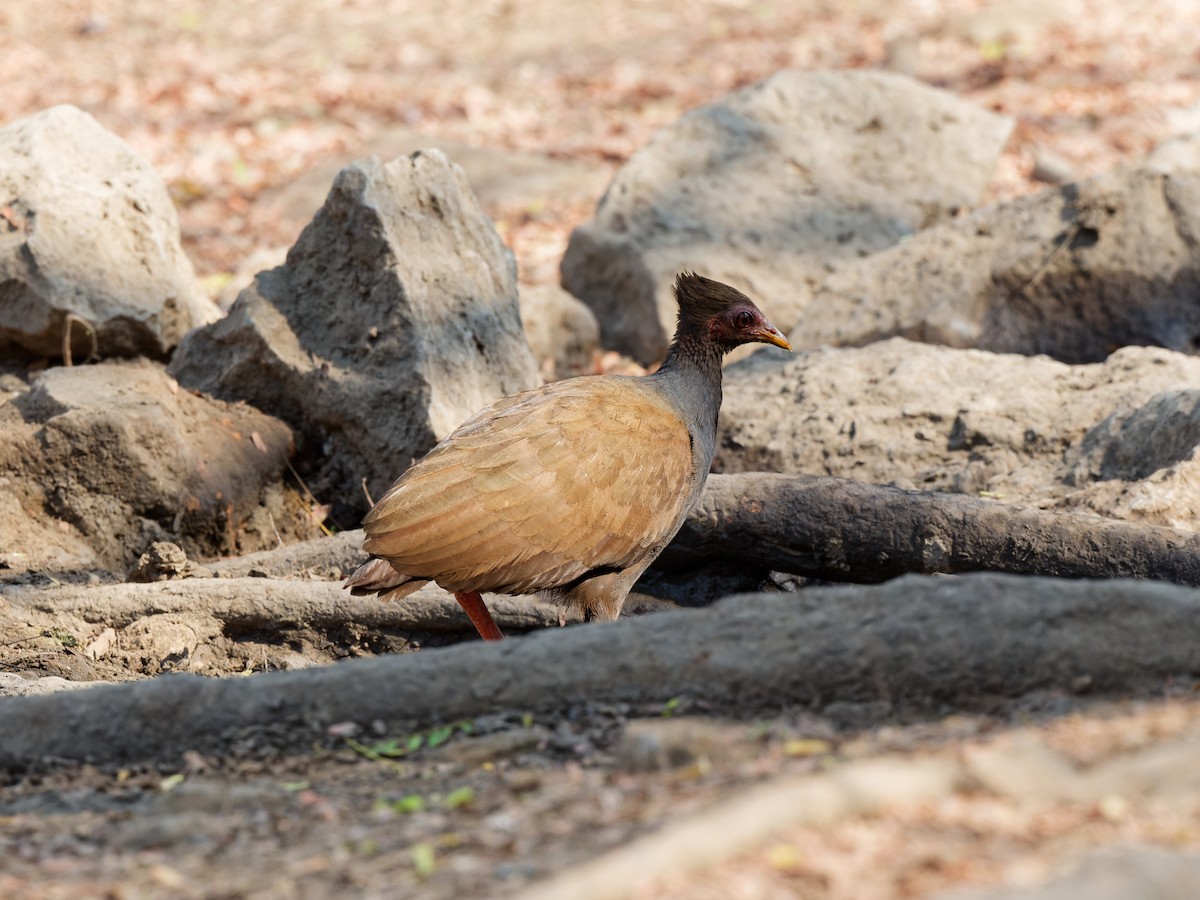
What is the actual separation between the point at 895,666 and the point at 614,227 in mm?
7125

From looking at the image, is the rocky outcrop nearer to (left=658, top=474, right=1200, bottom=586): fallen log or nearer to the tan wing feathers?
(left=658, top=474, right=1200, bottom=586): fallen log

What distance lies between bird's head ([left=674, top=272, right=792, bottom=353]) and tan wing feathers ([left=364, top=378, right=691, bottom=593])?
0.69m

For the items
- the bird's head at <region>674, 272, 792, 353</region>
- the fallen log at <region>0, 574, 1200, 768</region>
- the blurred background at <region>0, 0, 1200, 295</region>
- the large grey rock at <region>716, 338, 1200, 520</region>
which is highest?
the blurred background at <region>0, 0, 1200, 295</region>

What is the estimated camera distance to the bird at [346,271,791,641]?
16.9ft

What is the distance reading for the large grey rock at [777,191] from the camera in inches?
397

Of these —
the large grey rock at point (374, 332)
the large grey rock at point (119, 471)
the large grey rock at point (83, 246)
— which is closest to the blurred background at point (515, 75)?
the large grey rock at point (83, 246)

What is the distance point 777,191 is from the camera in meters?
10.6

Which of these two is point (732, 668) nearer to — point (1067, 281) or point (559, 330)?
point (1067, 281)

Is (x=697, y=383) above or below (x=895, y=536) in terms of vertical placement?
above

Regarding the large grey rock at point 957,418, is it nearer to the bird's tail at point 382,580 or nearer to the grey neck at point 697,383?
the grey neck at point 697,383

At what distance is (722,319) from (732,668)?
2795 millimetres

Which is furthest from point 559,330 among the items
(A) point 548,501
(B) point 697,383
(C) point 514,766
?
(C) point 514,766

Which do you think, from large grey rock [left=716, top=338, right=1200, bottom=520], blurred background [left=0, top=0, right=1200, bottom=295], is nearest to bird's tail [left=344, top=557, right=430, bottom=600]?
large grey rock [left=716, top=338, right=1200, bottom=520]

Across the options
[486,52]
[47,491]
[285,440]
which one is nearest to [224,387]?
[285,440]
